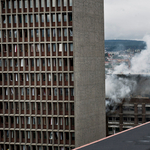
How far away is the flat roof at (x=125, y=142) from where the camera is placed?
66.4 ft

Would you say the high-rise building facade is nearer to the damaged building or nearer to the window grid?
the window grid

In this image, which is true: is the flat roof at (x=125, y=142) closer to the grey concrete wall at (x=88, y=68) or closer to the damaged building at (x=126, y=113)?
the grey concrete wall at (x=88, y=68)

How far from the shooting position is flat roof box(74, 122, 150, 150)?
66.4 ft

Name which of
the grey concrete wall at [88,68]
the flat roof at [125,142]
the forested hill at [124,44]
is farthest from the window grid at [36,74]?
the forested hill at [124,44]

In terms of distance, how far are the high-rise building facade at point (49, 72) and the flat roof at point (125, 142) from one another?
17.0m

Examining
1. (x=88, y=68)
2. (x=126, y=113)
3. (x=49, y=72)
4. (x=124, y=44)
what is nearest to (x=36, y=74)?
(x=49, y=72)

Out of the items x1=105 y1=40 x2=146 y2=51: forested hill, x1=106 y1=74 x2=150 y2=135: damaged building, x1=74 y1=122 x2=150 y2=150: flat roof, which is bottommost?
x1=106 y1=74 x2=150 y2=135: damaged building

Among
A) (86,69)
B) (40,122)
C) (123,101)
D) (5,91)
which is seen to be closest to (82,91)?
(86,69)

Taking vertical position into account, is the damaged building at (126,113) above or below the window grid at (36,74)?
below

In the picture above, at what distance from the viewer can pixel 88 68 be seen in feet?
136

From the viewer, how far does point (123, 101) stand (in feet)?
247

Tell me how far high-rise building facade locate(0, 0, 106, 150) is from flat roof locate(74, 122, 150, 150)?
1696cm

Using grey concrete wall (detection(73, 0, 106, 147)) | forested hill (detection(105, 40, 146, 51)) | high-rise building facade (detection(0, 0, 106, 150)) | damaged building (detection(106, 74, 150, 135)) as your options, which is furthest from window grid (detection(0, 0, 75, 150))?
forested hill (detection(105, 40, 146, 51))

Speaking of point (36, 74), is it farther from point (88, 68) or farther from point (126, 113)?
point (126, 113)
